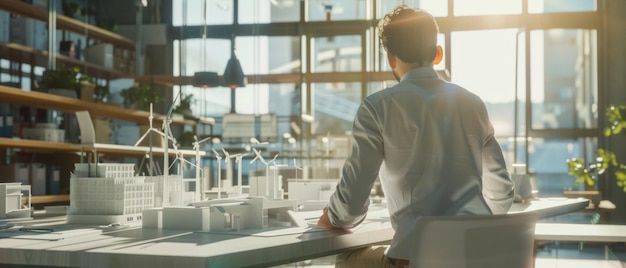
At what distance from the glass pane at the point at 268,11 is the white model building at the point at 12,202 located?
5.80m

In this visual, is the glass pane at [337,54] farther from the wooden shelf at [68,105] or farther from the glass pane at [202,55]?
the wooden shelf at [68,105]

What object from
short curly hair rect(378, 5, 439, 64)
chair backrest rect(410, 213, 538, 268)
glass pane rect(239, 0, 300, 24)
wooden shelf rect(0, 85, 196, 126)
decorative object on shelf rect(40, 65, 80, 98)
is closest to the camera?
chair backrest rect(410, 213, 538, 268)

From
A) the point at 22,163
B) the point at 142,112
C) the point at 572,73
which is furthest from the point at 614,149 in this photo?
the point at 22,163

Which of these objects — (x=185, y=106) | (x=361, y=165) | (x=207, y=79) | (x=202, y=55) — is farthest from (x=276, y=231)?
(x=202, y=55)

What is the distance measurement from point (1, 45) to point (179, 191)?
3871mm

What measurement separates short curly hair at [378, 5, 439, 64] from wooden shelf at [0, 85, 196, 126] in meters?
3.83

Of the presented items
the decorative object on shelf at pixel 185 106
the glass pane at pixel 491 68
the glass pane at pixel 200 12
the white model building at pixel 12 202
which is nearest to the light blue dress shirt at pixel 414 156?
the white model building at pixel 12 202

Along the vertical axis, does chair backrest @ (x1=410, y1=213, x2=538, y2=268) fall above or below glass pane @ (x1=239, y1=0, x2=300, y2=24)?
below

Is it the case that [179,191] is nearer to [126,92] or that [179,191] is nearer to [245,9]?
[126,92]

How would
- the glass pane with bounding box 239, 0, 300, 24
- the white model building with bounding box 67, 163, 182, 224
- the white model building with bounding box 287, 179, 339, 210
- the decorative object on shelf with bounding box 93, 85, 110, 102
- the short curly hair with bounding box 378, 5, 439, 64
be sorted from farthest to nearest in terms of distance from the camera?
the glass pane with bounding box 239, 0, 300, 24
the decorative object on shelf with bounding box 93, 85, 110, 102
the white model building with bounding box 287, 179, 339, 210
the white model building with bounding box 67, 163, 182, 224
the short curly hair with bounding box 378, 5, 439, 64

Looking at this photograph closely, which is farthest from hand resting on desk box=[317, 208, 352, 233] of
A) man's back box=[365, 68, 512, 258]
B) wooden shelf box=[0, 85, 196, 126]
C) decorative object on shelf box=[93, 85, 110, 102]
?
decorative object on shelf box=[93, 85, 110, 102]

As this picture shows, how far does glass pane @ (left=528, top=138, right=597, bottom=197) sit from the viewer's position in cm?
803

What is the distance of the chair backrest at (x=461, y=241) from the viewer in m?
1.48

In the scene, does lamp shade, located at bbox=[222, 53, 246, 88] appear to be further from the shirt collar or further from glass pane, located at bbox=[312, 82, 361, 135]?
glass pane, located at bbox=[312, 82, 361, 135]
